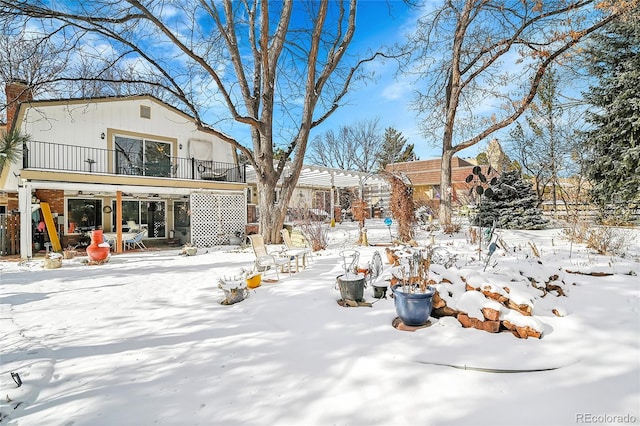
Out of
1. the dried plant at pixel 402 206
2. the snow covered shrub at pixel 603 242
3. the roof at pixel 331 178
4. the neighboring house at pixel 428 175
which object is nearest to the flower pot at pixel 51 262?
the dried plant at pixel 402 206

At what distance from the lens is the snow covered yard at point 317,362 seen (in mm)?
2279

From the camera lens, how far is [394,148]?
36438mm

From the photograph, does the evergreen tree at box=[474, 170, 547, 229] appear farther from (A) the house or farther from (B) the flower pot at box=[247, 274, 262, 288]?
(A) the house

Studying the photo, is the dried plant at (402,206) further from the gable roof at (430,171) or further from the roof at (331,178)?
the gable roof at (430,171)

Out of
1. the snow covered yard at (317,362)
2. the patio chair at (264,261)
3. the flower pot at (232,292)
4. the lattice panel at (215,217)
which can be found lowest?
the snow covered yard at (317,362)

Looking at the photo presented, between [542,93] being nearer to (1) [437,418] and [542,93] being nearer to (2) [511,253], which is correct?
(2) [511,253]

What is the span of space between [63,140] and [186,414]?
40.7ft

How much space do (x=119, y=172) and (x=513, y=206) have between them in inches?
631

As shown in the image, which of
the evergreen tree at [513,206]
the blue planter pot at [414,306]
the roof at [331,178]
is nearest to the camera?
the blue planter pot at [414,306]

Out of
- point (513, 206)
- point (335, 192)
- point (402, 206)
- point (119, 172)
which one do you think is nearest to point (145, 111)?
point (119, 172)

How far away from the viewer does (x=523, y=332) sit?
3.21 meters

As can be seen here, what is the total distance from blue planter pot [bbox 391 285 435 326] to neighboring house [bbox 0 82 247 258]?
35.3ft

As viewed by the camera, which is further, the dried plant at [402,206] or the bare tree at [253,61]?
the bare tree at [253,61]

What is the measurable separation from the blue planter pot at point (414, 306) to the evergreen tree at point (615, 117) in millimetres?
12937
